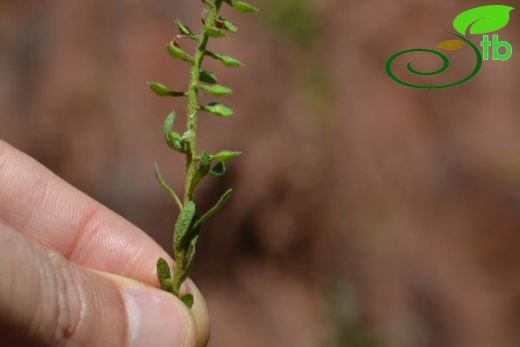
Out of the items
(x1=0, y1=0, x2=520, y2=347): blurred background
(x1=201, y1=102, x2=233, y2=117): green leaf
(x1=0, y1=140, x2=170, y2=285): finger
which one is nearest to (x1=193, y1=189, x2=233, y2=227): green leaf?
(x1=201, y1=102, x2=233, y2=117): green leaf

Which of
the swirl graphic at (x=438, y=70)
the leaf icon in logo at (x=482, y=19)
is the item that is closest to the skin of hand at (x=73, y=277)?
the swirl graphic at (x=438, y=70)

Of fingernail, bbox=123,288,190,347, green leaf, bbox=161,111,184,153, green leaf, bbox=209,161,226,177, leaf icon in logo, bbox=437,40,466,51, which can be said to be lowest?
fingernail, bbox=123,288,190,347

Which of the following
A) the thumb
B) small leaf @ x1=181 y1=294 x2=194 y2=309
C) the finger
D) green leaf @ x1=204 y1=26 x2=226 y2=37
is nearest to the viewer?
green leaf @ x1=204 y1=26 x2=226 y2=37

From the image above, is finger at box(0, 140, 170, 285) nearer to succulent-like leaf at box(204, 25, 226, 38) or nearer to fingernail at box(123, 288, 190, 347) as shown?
fingernail at box(123, 288, 190, 347)

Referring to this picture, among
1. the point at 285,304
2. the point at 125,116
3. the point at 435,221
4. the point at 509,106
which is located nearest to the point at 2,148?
the point at 125,116

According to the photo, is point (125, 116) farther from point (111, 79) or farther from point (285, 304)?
point (285, 304)

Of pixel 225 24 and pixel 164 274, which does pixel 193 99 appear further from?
pixel 164 274

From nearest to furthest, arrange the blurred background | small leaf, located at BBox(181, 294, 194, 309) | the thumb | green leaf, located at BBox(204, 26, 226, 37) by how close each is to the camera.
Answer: green leaf, located at BBox(204, 26, 226, 37) → the thumb → small leaf, located at BBox(181, 294, 194, 309) → the blurred background

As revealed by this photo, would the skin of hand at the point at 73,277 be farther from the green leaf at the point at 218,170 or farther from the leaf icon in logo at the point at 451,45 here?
the leaf icon in logo at the point at 451,45
